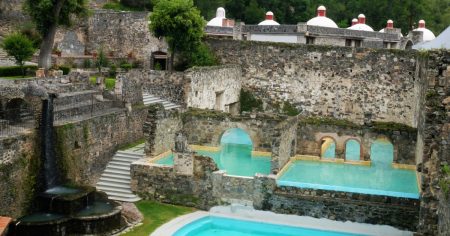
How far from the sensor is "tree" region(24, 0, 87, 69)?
1006 inches

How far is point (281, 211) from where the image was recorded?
59.2 ft

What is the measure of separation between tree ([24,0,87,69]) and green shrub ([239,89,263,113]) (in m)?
9.37

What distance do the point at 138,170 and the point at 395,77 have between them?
15091 millimetres

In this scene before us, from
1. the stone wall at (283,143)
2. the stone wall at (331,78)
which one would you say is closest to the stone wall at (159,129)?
the stone wall at (283,143)

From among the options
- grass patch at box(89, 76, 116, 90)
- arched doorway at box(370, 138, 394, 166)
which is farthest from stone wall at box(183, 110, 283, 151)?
arched doorway at box(370, 138, 394, 166)

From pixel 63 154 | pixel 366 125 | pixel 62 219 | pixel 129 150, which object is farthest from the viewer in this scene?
pixel 366 125

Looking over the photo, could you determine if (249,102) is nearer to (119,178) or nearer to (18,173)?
(119,178)

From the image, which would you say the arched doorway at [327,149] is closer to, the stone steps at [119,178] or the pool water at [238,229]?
the pool water at [238,229]

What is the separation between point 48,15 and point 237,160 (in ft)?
35.2

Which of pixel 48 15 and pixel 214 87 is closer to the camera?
pixel 48 15

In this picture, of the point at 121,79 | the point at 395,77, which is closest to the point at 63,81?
the point at 121,79

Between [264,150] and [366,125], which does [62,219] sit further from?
[366,125]

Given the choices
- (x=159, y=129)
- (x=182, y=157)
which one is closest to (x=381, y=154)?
(x=159, y=129)

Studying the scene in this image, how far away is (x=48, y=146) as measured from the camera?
17438 millimetres
